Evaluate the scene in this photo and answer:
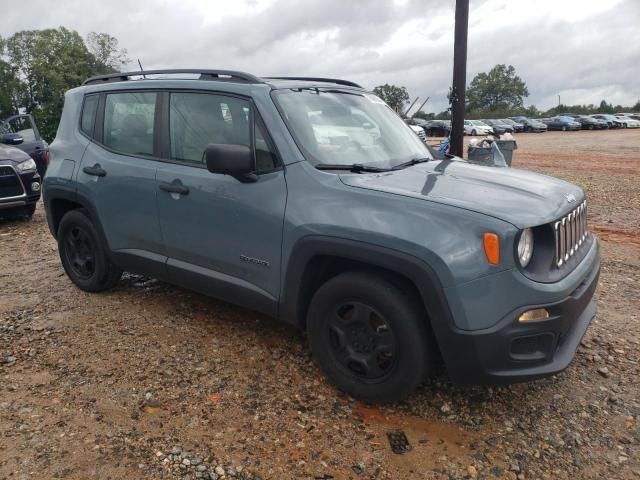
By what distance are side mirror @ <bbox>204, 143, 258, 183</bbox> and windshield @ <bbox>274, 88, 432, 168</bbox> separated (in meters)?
0.34

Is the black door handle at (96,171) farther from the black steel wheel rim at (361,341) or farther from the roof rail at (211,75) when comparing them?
the black steel wheel rim at (361,341)

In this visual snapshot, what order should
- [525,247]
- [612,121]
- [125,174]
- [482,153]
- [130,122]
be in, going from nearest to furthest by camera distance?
[525,247] → [125,174] → [130,122] → [482,153] → [612,121]

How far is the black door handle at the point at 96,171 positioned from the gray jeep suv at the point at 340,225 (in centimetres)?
2

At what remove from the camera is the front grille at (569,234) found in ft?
9.09

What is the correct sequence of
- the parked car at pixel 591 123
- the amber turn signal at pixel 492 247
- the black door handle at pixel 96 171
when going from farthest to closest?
the parked car at pixel 591 123 < the black door handle at pixel 96 171 < the amber turn signal at pixel 492 247

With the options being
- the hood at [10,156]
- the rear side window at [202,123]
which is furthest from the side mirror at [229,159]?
the hood at [10,156]

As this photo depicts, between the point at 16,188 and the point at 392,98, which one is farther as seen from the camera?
the point at 392,98

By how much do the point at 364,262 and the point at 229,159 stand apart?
3.19 ft

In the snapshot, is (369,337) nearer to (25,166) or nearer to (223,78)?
(223,78)

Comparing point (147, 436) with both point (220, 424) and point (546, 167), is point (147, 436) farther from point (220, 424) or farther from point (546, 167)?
point (546, 167)

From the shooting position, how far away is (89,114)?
4469 millimetres

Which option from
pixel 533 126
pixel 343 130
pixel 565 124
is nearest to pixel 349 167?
pixel 343 130

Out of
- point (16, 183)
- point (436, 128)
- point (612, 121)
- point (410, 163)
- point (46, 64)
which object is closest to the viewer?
point (410, 163)

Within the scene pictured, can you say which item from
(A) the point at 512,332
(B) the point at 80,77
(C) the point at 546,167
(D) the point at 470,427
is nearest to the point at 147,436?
(D) the point at 470,427
